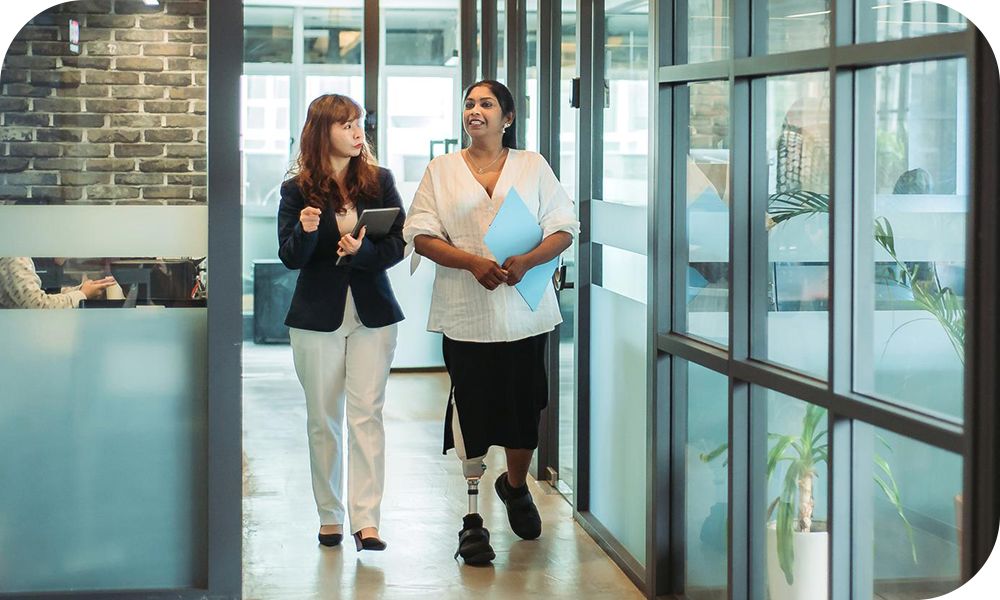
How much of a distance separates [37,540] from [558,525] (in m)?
1.88

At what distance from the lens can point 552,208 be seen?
4059 millimetres

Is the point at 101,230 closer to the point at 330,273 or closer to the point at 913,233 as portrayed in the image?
the point at 330,273

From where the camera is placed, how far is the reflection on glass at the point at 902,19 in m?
2.13

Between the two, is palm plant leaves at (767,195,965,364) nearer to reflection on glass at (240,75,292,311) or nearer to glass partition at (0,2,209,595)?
glass partition at (0,2,209,595)

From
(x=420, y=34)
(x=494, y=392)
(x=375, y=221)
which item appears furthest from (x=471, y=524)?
(x=420, y=34)

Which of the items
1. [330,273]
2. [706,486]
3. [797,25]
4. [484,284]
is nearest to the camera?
[797,25]

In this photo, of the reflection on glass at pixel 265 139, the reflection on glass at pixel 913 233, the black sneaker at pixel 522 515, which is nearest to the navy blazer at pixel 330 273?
the black sneaker at pixel 522 515

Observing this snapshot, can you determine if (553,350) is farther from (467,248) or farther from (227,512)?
(227,512)

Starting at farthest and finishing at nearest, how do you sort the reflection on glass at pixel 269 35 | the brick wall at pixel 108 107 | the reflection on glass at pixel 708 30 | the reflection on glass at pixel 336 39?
the reflection on glass at pixel 269 35 → the reflection on glass at pixel 336 39 → the brick wall at pixel 108 107 → the reflection on glass at pixel 708 30

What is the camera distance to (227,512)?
11.6 feet

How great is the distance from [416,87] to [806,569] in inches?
239

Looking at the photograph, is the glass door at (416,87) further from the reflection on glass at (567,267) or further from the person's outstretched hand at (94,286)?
the person's outstretched hand at (94,286)

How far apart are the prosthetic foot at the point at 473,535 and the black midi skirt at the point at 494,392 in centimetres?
6

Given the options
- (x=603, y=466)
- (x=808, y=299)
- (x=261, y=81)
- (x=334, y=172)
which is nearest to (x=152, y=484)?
(x=334, y=172)
